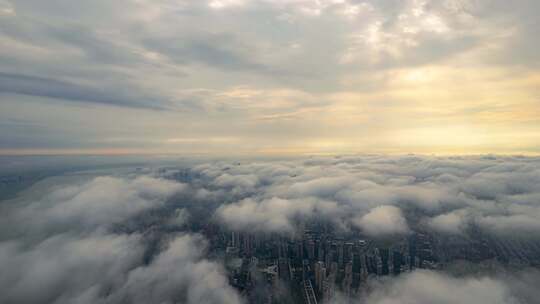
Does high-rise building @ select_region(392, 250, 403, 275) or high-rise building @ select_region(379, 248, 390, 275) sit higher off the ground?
high-rise building @ select_region(392, 250, 403, 275)

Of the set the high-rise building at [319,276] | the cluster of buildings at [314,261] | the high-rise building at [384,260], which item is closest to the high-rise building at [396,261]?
the cluster of buildings at [314,261]

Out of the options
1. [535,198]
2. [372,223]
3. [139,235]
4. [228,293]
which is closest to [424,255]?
[372,223]

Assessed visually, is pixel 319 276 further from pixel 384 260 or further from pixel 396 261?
pixel 396 261

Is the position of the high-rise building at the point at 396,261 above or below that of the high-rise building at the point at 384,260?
above

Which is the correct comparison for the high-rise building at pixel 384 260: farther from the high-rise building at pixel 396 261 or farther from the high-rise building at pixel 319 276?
the high-rise building at pixel 319 276

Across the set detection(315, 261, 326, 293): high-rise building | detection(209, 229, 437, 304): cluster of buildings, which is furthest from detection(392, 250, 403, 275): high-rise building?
detection(315, 261, 326, 293): high-rise building

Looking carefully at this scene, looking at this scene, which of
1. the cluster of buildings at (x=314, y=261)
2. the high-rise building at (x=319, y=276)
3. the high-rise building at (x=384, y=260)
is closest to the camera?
the cluster of buildings at (x=314, y=261)

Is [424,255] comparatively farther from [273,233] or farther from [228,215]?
[228,215]

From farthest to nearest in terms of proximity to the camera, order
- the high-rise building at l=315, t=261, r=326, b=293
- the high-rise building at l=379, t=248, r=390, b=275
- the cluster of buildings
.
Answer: the high-rise building at l=379, t=248, r=390, b=275
the high-rise building at l=315, t=261, r=326, b=293
the cluster of buildings

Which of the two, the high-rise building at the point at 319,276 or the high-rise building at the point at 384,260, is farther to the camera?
the high-rise building at the point at 384,260

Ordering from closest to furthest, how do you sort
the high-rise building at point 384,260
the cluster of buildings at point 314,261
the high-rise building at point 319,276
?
the cluster of buildings at point 314,261, the high-rise building at point 319,276, the high-rise building at point 384,260

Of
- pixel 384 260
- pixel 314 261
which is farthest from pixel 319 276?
pixel 384 260

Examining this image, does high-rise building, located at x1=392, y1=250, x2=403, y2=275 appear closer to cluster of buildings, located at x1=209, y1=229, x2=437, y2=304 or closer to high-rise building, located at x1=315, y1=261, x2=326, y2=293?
cluster of buildings, located at x1=209, y1=229, x2=437, y2=304
